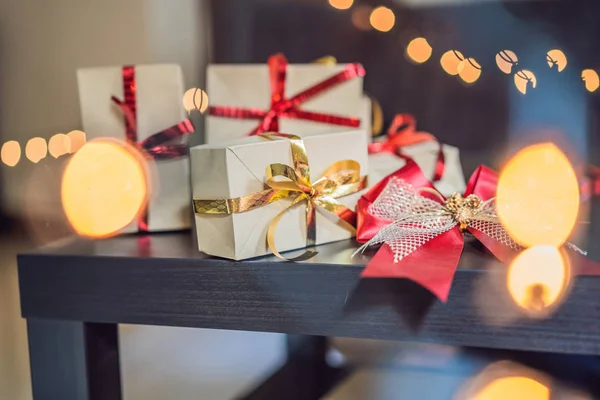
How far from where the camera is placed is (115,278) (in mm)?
582

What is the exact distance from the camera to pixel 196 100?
2.97ft

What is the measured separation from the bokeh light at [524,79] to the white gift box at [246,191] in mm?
333

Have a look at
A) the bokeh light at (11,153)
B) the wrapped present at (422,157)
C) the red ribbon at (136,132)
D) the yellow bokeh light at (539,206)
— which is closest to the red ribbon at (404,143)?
the wrapped present at (422,157)

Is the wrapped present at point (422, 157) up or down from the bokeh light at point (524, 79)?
down

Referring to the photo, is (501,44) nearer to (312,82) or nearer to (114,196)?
(312,82)

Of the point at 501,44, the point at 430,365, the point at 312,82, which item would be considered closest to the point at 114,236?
the point at 312,82

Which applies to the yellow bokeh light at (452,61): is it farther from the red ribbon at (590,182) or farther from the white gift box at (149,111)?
the white gift box at (149,111)

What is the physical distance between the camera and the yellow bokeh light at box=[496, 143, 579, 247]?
0.55 meters

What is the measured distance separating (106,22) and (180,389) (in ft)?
1.71

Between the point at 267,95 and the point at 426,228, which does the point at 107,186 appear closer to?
the point at 267,95

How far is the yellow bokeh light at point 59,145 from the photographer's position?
88 centimetres

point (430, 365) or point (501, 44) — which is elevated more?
point (501, 44)

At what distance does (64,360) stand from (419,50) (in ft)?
1.87

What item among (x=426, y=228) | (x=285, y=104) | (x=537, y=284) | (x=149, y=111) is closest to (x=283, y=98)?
(x=285, y=104)
